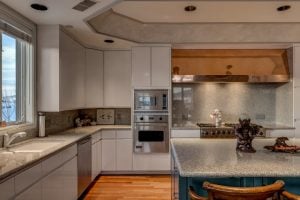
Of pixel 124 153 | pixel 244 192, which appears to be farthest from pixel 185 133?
pixel 244 192

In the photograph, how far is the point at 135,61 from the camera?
4.77m

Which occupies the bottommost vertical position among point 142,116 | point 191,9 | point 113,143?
point 113,143

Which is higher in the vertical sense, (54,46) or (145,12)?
(145,12)

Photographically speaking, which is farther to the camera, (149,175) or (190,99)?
(190,99)

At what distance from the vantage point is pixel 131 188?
4.16 meters

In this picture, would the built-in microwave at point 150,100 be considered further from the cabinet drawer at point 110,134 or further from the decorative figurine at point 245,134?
the decorative figurine at point 245,134

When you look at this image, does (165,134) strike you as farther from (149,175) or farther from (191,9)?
(191,9)

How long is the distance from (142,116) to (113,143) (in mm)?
712

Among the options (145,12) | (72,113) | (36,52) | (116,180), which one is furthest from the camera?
(72,113)

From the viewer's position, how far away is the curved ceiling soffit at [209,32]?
4.49 meters

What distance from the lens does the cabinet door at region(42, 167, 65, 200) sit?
254 cm

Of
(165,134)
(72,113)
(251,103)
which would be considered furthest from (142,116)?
(251,103)

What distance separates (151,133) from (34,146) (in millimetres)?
2196

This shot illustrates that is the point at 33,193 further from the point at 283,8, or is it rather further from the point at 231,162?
the point at 283,8
